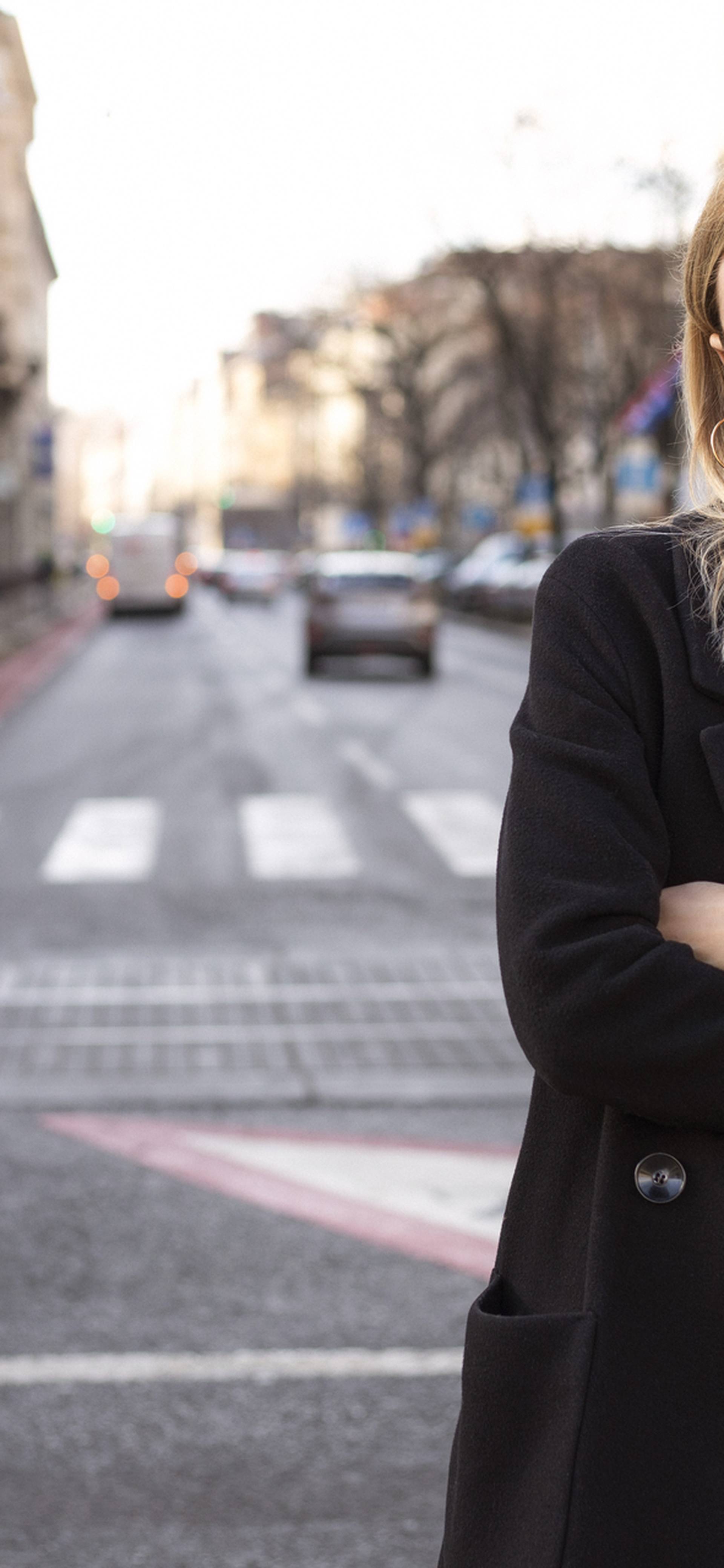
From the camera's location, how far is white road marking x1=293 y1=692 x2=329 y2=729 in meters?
21.6

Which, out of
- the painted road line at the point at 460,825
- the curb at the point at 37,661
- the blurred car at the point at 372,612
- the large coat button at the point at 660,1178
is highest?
the large coat button at the point at 660,1178

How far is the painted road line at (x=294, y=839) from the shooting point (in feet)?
38.2

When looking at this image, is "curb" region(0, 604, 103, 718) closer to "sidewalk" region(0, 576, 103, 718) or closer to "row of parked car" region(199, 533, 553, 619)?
"sidewalk" region(0, 576, 103, 718)

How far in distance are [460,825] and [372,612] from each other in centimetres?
1508

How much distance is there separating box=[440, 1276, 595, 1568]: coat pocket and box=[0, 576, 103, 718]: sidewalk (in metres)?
21.1

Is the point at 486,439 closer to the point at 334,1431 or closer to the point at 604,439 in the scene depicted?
the point at 604,439

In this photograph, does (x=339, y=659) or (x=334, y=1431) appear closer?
(x=334, y=1431)

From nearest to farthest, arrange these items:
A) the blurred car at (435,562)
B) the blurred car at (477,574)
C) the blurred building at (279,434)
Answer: the blurred car at (477,574) → the blurred car at (435,562) → the blurred building at (279,434)

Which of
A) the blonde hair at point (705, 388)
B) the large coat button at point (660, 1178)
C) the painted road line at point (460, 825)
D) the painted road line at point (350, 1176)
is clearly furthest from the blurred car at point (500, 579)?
the large coat button at point (660, 1178)

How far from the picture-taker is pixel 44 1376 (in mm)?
4266

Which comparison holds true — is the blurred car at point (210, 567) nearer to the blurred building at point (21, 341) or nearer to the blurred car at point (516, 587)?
the blurred building at point (21, 341)

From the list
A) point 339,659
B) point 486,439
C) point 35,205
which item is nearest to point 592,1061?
point 339,659

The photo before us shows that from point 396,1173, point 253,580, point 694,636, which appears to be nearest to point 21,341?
point 253,580

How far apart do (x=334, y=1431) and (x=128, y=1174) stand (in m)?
1.98
